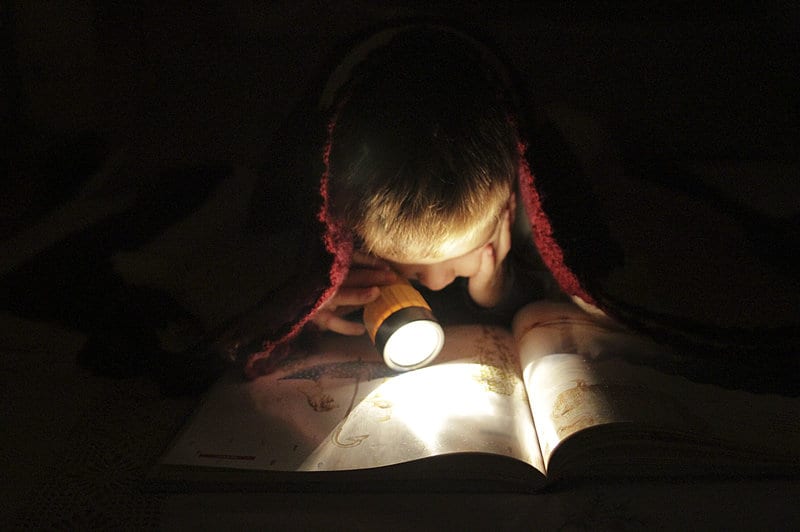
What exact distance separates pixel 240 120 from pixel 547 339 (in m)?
0.68

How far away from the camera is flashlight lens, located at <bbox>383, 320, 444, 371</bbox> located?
2.46 feet

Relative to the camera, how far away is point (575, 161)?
2.57 feet

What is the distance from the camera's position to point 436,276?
2.85ft

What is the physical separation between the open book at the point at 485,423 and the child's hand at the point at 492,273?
0.47ft

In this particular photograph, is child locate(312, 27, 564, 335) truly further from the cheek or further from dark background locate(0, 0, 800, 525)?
dark background locate(0, 0, 800, 525)

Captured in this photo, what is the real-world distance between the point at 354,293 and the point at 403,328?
0.36ft

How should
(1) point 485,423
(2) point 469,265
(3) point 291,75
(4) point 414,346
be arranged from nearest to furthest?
(1) point 485,423
(4) point 414,346
(2) point 469,265
(3) point 291,75

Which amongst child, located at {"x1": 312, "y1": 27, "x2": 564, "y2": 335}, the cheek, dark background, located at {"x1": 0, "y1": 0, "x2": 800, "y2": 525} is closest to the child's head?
child, located at {"x1": 312, "y1": 27, "x2": 564, "y2": 335}

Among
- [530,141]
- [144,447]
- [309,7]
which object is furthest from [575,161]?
[144,447]

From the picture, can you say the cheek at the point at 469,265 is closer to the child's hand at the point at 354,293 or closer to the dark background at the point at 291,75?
→ the child's hand at the point at 354,293

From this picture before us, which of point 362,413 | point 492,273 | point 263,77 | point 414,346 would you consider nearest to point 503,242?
point 492,273

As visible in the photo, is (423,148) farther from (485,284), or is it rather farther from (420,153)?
(485,284)

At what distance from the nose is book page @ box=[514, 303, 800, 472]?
15 centimetres

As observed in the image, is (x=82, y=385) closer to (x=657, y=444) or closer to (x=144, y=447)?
(x=144, y=447)
